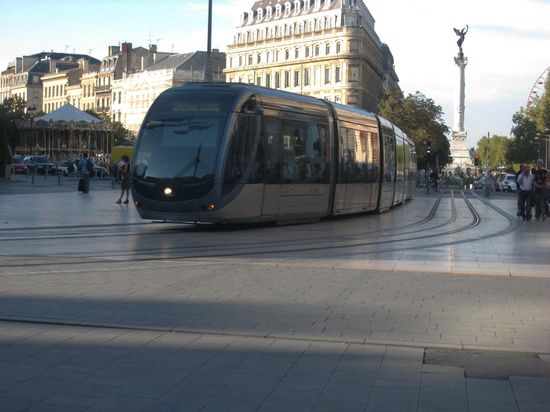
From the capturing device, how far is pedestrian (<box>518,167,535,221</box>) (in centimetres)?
3041

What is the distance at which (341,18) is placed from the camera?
116 meters

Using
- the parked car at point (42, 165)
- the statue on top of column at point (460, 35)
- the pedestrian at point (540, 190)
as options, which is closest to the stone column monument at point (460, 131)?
the statue on top of column at point (460, 35)

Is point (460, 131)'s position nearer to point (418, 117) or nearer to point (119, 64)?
point (418, 117)

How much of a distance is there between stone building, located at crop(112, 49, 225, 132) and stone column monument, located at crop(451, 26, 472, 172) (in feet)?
122

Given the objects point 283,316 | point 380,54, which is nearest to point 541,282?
point 283,316

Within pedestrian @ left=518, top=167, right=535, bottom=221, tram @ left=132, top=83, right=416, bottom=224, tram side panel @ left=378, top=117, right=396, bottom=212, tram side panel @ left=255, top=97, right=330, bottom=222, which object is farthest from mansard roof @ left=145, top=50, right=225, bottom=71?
tram @ left=132, top=83, right=416, bottom=224

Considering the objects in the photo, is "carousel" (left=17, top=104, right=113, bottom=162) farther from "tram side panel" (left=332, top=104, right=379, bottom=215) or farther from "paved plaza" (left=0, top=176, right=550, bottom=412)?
"paved plaza" (left=0, top=176, right=550, bottom=412)

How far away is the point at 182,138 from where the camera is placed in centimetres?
2141

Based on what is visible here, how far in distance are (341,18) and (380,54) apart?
74.7 feet

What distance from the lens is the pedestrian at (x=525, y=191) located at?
99.8 ft

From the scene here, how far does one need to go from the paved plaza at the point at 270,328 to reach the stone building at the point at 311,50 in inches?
3948

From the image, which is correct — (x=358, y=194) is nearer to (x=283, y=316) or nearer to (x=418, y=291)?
(x=418, y=291)

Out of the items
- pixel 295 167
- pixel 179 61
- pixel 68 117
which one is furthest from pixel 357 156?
pixel 179 61

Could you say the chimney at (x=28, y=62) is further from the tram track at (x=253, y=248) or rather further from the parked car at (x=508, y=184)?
the tram track at (x=253, y=248)
